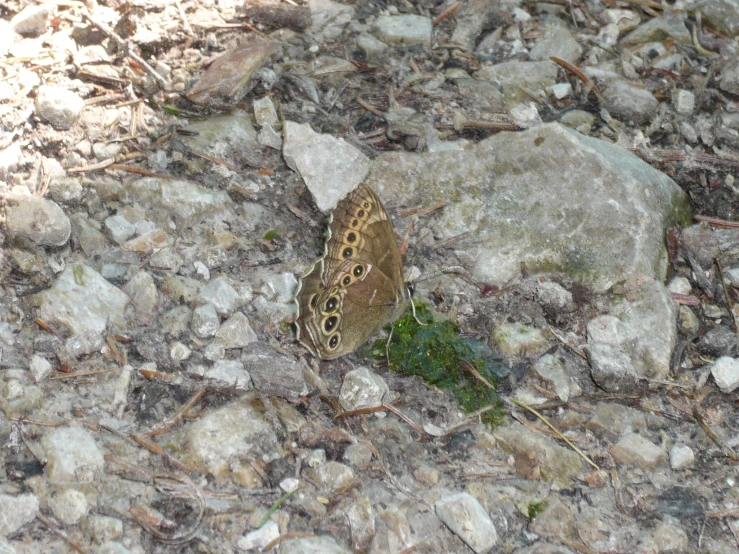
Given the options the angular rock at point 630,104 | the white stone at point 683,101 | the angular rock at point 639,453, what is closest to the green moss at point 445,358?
the angular rock at point 639,453

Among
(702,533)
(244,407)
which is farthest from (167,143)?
(702,533)

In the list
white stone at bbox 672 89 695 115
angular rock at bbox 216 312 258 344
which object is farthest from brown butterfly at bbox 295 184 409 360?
white stone at bbox 672 89 695 115

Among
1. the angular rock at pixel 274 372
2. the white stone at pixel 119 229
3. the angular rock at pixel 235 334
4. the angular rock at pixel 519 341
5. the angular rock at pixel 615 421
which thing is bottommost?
the angular rock at pixel 615 421

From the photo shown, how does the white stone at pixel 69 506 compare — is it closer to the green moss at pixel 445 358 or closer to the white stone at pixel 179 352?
the white stone at pixel 179 352

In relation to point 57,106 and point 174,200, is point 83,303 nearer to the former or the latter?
point 174,200

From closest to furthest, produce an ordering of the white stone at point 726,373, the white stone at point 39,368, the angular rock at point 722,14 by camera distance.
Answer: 1. the white stone at point 39,368
2. the white stone at point 726,373
3. the angular rock at point 722,14

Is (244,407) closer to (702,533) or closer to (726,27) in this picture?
(702,533)
